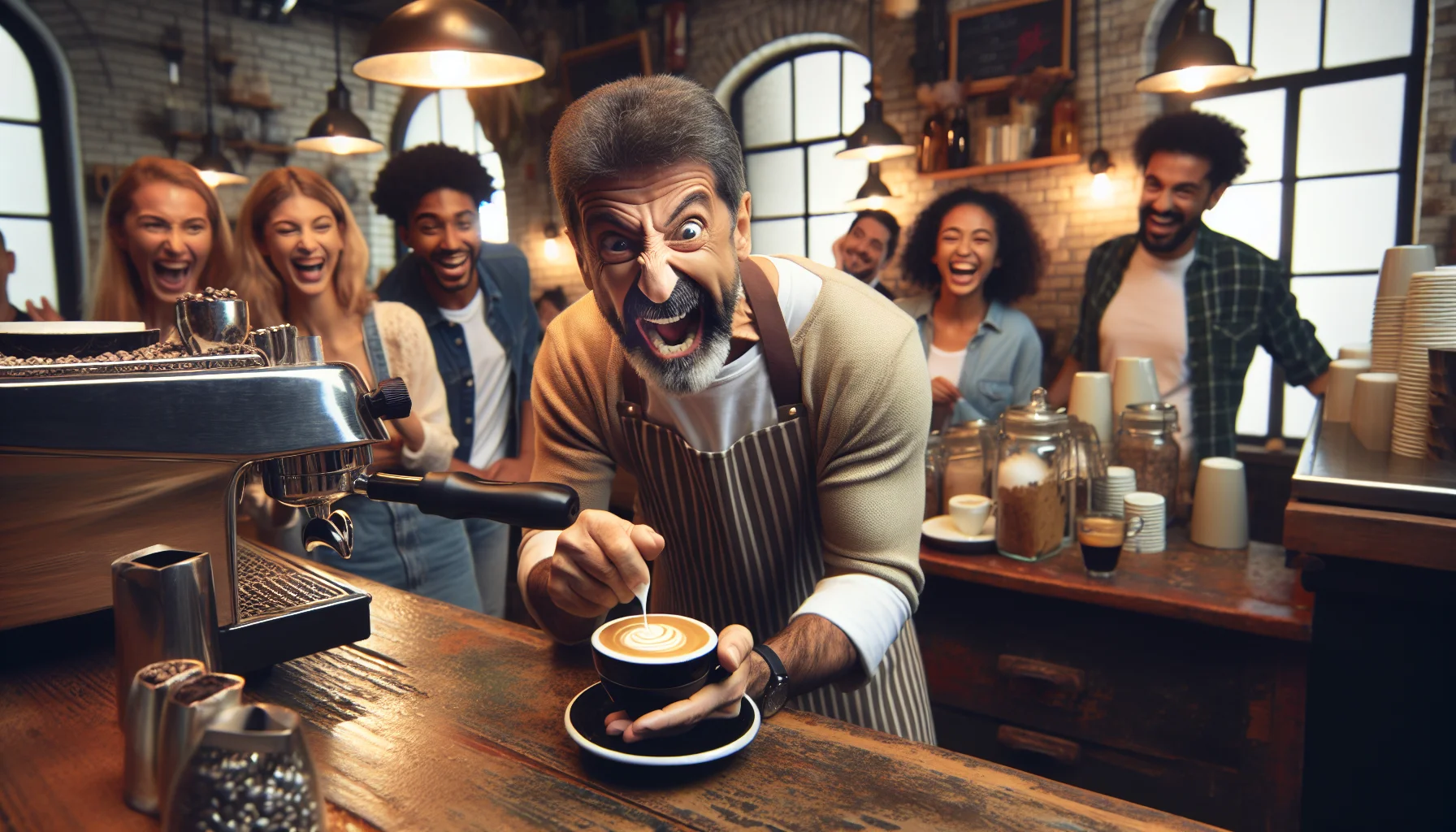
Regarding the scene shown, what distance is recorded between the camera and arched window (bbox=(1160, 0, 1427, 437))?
4.40 metres

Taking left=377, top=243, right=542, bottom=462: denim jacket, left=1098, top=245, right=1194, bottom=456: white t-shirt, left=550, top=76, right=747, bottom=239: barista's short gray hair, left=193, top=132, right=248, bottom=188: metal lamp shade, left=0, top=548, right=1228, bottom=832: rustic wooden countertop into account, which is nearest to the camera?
left=0, top=548, right=1228, bottom=832: rustic wooden countertop

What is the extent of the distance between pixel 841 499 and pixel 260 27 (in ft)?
27.8

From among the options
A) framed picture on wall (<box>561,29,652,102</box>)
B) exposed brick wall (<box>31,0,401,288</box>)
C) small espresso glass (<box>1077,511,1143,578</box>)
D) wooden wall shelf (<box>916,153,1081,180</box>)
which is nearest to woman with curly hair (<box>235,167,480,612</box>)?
small espresso glass (<box>1077,511,1143,578</box>)

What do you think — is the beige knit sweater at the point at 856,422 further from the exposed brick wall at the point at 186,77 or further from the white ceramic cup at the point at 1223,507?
the exposed brick wall at the point at 186,77

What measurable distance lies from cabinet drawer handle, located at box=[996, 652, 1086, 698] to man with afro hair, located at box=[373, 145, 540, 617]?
58.9 inches

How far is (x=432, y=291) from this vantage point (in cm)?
280

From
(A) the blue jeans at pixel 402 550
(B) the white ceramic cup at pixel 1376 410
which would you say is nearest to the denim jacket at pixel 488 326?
(A) the blue jeans at pixel 402 550

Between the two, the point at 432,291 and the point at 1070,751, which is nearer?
the point at 1070,751

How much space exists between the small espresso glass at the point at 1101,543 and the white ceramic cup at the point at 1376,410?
503mm

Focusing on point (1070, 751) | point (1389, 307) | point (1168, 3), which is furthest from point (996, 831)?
point (1168, 3)

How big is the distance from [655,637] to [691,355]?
0.49m

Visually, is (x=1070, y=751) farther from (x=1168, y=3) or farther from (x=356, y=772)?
(x=1168, y=3)

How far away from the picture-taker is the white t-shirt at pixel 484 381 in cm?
278

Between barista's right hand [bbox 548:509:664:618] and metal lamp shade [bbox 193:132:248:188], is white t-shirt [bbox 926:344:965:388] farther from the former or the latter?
metal lamp shade [bbox 193:132:248:188]
